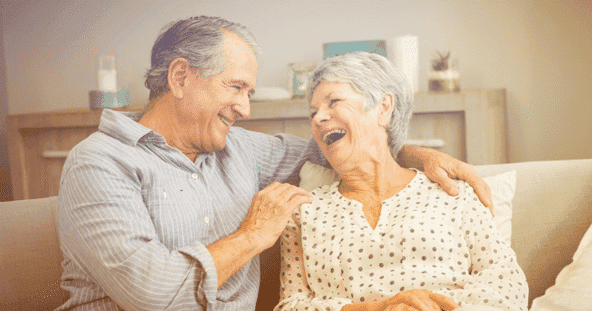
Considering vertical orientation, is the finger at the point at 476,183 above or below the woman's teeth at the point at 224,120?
below

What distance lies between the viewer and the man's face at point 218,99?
114cm

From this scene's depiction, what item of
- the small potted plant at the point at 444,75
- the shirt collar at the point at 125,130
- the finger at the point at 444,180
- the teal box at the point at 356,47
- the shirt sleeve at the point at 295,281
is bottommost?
the shirt sleeve at the point at 295,281

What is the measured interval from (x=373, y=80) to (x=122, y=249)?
27.7 inches

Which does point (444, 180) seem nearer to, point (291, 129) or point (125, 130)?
point (125, 130)

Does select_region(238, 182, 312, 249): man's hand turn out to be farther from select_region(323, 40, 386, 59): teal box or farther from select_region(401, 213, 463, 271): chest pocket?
select_region(323, 40, 386, 59): teal box

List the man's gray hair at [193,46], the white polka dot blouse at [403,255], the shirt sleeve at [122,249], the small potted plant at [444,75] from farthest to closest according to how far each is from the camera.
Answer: the small potted plant at [444,75] < the man's gray hair at [193,46] < the white polka dot blouse at [403,255] < the shirt sleeve at [122,249]

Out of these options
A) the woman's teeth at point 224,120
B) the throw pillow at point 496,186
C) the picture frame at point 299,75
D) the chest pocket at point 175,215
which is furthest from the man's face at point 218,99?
the picture frame at point 299,75

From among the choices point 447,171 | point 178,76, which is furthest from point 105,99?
point 447,171

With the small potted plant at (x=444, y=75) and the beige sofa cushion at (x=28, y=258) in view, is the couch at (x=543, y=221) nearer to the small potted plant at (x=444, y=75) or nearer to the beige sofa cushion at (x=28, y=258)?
the beige sofa cushion at (x=28, y=258)

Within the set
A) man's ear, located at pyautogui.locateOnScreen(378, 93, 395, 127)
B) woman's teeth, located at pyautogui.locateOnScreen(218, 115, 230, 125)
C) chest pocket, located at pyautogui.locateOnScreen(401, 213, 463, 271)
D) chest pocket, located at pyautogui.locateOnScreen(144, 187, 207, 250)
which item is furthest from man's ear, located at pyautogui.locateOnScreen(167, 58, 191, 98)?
chest pocket, located at pyautogui.locateOnScreen(401, 213, 463, 271)

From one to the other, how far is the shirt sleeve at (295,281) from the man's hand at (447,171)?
1.18 feet

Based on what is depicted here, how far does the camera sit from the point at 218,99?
1.14 metres

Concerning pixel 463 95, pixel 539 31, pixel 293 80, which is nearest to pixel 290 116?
pixel 293 80

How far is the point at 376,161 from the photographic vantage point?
1.19 meters
